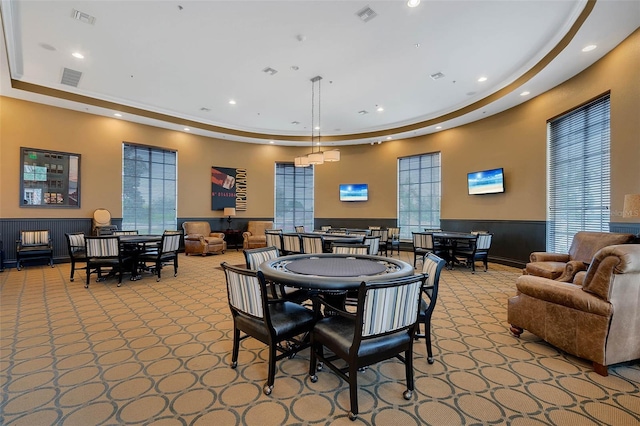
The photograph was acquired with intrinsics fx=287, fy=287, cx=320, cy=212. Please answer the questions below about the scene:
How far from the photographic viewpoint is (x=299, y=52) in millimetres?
5266

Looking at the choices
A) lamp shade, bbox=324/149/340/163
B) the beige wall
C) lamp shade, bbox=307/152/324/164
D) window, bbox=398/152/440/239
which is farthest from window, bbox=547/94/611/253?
lamp shade, bbox=307/152/324/164

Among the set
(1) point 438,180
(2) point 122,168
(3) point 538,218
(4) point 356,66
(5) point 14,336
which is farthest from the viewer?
(1) point 438,180

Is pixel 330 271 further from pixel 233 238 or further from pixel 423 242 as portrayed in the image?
pixel 233 238

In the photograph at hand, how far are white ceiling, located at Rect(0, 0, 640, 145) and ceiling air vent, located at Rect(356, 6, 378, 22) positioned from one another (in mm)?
109

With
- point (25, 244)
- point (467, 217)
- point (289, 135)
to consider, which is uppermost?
point (289, 135)

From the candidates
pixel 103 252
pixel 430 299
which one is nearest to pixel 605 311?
pixel 430 299

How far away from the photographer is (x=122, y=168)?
8.23 metres

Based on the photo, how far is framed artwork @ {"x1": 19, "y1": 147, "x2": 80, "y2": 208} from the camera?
6.73 m

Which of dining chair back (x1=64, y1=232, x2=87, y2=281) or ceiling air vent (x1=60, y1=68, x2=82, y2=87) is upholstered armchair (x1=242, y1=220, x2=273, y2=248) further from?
ceiling air vent (x1=60, y1=68, x2=82, y2=87)

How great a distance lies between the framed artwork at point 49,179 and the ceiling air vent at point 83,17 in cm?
419

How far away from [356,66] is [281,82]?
1.77 metres

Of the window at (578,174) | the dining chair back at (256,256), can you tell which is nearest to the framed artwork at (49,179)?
the dining chair back at (256,256)

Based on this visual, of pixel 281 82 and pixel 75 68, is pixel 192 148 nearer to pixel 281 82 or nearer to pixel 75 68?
pixel 75 68

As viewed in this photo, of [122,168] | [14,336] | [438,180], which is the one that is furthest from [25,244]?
[438,180]
